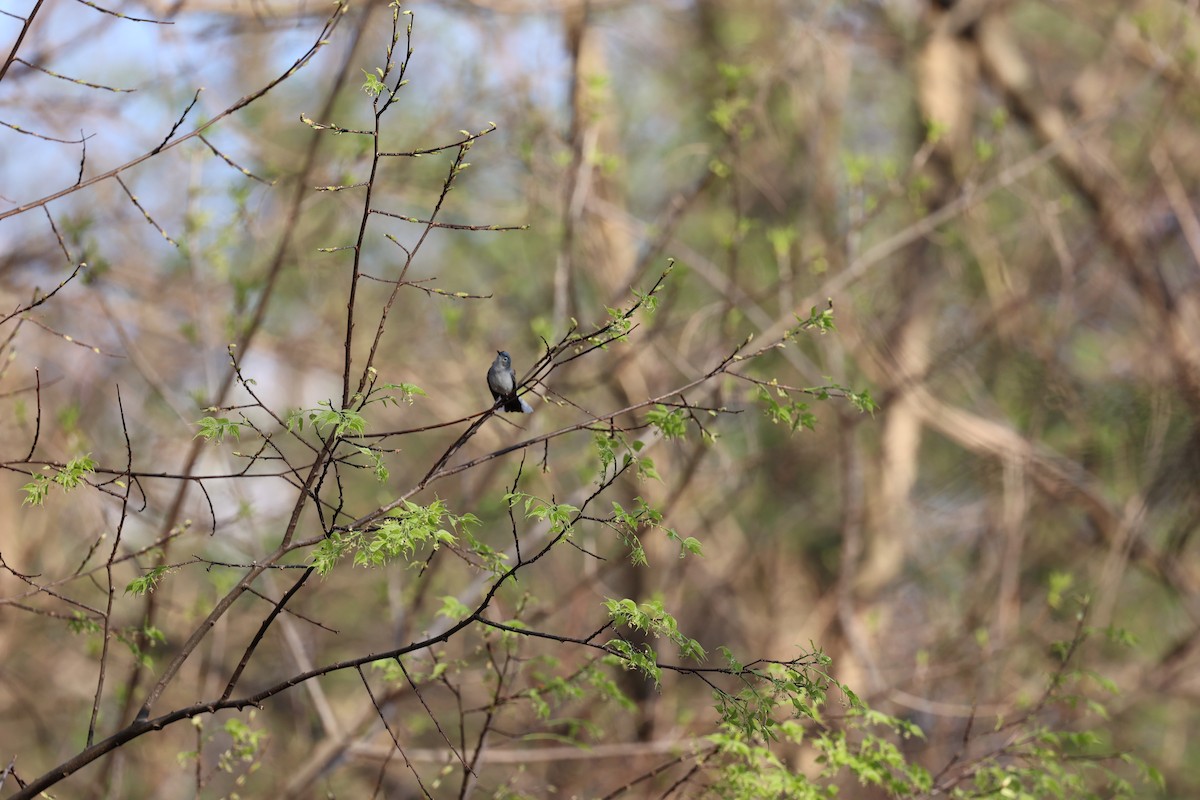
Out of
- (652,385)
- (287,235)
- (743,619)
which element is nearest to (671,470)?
(652,385)

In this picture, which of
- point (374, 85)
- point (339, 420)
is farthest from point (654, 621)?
point (374, 85)

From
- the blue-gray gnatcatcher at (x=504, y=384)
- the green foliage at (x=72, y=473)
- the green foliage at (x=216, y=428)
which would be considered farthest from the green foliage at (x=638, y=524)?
the green foliage at (x=72, y=473)

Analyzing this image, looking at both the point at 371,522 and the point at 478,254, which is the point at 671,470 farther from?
the point at 371,522

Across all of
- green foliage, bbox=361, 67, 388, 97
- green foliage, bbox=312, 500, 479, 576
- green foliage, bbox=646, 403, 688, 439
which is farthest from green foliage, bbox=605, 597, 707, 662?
green foliage, bbox=361, 67, 388, 97

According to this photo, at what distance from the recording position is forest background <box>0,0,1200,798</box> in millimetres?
5160

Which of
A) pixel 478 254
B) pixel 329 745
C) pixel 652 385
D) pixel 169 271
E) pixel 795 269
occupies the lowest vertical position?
pixel 329 745

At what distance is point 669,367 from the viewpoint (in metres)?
6.98

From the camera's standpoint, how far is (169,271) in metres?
7.60

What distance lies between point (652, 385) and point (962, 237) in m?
2.64

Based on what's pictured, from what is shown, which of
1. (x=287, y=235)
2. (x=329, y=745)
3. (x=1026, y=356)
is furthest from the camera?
(x=1026, y=356)

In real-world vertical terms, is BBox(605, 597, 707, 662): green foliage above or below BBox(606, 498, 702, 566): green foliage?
below

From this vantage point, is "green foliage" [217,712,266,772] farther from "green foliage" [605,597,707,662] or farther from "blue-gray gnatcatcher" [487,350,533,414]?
"green foliage" [605,597,707,662]

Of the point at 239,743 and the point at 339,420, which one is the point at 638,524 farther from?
the point at 239,743

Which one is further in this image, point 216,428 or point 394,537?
point 216,428
